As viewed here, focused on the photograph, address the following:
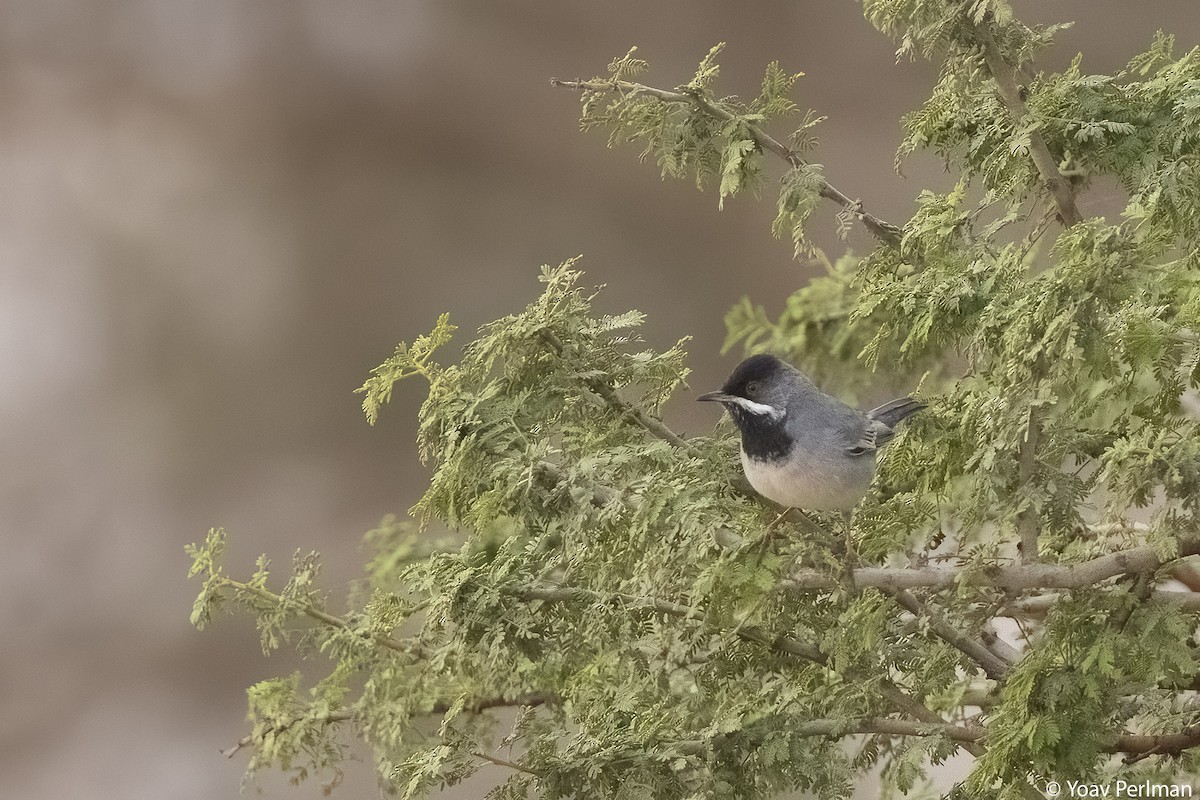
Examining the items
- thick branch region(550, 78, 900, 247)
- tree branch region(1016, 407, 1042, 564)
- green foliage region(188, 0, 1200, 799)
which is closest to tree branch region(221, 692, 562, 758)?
green foliage region(188, 0, 1200, 799)

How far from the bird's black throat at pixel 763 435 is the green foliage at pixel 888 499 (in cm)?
6

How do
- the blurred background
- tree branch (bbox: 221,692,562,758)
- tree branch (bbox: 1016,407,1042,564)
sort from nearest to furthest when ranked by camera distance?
tree branch (bbox: 1016,407,1042,564) → tree branch (bbox: 221,692,562,758) → the blurred background

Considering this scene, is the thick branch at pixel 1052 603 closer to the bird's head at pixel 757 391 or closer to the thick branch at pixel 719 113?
the bird's head at pixel 757 391

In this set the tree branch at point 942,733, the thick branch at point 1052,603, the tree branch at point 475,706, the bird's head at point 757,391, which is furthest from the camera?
the tree branch at point 475,706

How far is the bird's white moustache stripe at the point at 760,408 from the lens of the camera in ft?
5.08

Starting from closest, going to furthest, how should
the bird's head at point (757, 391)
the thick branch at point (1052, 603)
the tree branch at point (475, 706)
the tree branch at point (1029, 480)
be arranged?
the tree branch at point (1029, 480)
the thick branch at point (1052, 603)
the bird's head at point (757, 391)
the tree branch at point (475, 706)

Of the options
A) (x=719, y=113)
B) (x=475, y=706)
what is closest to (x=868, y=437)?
(x=719, y=113)

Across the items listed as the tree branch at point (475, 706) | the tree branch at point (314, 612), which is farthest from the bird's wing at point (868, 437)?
the tree branch at point (314, 612)

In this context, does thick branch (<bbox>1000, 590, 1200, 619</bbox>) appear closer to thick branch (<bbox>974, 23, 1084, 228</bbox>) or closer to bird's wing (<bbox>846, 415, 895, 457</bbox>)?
bird's wing (<bbox>846, 415, 895, 457</bbox>)

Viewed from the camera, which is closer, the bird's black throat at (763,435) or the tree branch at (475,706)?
the bird's black throat at (763,435)

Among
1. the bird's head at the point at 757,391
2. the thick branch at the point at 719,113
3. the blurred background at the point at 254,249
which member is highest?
the blurred background at the point at 254,249

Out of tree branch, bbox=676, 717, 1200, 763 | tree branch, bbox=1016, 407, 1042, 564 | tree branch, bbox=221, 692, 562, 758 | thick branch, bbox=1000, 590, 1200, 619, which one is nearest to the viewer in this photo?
tree branch, bbox=1016, 407, 1042, 564

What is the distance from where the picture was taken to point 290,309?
3.56 metres

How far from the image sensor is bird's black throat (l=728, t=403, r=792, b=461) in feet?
4.82
